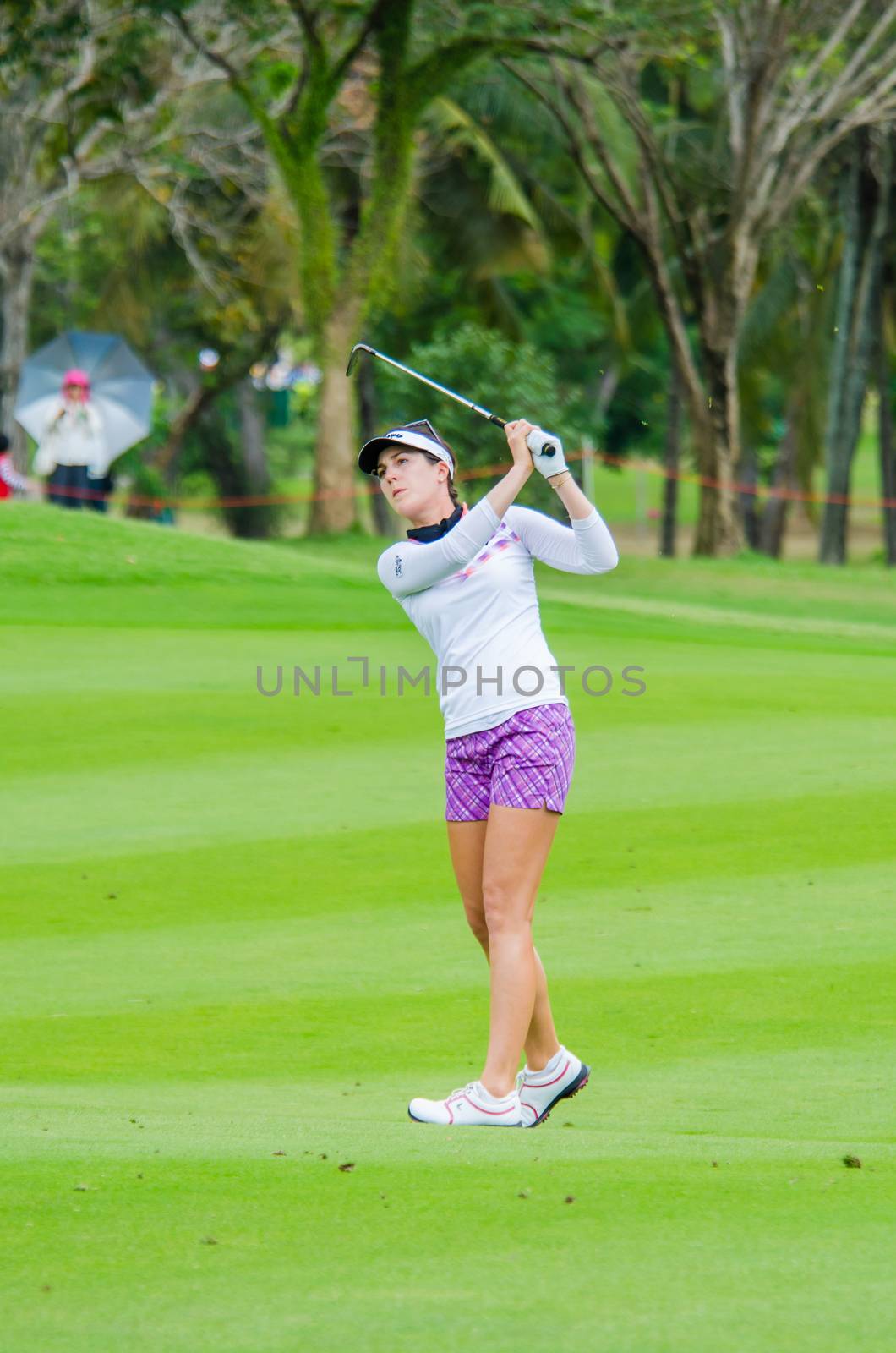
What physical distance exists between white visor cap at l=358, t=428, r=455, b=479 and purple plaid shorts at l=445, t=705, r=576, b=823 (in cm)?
74

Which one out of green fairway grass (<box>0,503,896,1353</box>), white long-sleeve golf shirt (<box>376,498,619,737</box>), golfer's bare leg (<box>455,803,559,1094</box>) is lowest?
green fairway grass (<box>0,503,896,1353</box>)

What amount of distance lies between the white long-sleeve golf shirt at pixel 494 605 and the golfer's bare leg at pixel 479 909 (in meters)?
0.29

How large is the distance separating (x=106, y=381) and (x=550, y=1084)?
18266 millimetres

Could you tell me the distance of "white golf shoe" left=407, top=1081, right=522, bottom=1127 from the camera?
187 inches

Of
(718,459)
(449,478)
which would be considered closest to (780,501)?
(718,459)

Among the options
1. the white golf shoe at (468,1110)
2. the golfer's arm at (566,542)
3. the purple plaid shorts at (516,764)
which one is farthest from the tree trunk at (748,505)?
the white golf shoe at (468,1110)

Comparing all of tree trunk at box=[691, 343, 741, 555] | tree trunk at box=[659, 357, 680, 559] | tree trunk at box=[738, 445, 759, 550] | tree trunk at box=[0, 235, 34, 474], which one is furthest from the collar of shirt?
tree trunk at box=[738, 445, 759, 550]

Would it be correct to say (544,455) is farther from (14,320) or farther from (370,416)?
(370,416)

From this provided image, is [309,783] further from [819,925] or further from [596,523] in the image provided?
[596,523]

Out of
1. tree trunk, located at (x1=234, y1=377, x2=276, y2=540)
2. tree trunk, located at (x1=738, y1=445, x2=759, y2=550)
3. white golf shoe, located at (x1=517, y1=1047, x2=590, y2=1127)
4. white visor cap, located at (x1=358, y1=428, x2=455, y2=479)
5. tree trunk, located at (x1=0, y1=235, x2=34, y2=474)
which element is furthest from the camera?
tree trunk, located at (x1=738, y1=445, x2=759, y2=550)

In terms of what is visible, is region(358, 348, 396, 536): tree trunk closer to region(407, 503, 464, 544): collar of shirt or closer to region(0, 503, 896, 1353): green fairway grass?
region(0, 503, 896, 1353): green fairway grass

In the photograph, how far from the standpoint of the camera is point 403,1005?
6.11 m

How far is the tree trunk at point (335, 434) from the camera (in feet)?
73.3

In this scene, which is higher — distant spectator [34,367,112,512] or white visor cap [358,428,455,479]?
white visor cap [358,428,455,479]
